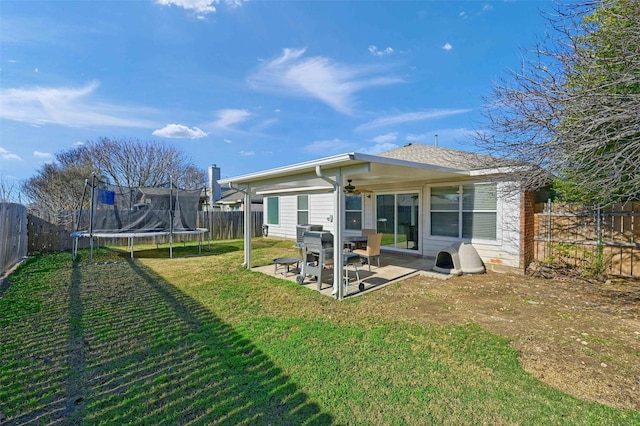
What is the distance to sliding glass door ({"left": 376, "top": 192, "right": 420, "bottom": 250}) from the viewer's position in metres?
9.11

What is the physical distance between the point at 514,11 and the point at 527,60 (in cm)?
214

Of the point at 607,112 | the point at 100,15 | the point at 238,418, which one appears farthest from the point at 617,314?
the point at 100,15

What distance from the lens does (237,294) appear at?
551cm

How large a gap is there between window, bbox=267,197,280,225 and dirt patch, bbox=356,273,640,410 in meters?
9.78

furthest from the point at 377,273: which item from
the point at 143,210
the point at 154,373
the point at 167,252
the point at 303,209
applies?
the point at 143,210

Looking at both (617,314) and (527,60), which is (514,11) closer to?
(527,60)

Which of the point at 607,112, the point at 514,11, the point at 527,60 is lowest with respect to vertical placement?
the point at 607,112

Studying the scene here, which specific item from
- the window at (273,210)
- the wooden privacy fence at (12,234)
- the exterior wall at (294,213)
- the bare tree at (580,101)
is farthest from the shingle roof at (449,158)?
the wooden privacy fence at (12,234)

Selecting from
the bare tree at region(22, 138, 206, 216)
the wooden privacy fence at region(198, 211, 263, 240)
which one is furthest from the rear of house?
Answer: the bare tree at region(22, 138, 206, 216)

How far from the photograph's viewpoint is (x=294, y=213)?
13.9m

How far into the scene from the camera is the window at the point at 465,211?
23.9 ft

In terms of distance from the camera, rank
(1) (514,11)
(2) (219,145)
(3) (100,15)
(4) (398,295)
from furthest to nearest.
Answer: (2) (219,145)
(3) (100,15)
(1) (514,11)
(4) (398,295)

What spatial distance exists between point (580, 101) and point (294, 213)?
11.2 m

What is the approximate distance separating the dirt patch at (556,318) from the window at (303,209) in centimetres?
738
